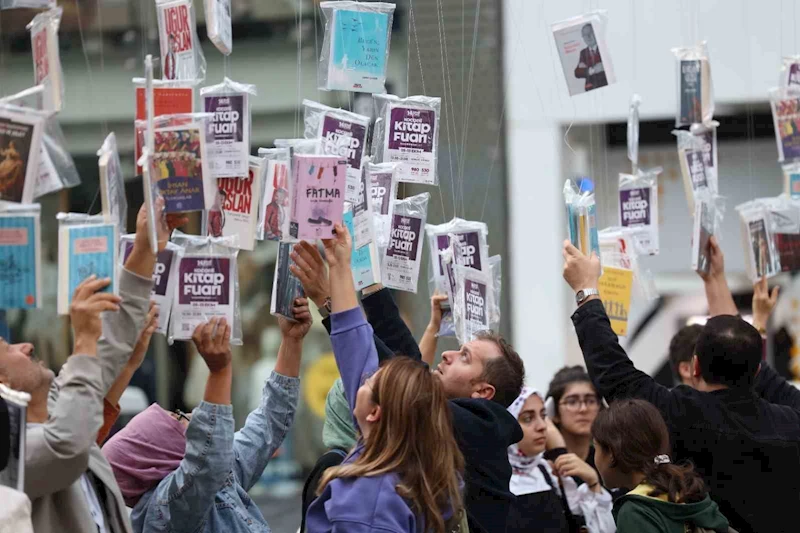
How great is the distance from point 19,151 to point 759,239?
10.0ft

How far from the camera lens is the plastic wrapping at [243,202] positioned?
3195mm

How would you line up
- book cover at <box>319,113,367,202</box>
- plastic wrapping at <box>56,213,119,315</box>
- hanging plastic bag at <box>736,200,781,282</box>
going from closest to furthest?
plastic wrapping at <box>56,213,119,315</box> < book cover at <box>319,113,367,202</box> < hanging plastic bag at <box>736,200,781,282</box>

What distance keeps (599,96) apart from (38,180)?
5.13 meters

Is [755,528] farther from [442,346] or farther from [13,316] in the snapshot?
[13,316]

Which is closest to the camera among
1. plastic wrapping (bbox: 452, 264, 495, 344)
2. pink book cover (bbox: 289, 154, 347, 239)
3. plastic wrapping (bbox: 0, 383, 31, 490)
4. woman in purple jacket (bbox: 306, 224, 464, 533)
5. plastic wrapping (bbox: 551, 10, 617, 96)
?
plastic wrapping (bbox: 0, 383, 31, 490)

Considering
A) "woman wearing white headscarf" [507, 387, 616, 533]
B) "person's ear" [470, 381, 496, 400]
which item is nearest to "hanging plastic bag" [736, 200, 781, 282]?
"woman wearing white headscarf" [507, 387, 616, 533]

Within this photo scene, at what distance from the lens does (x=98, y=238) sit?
2.73 metres

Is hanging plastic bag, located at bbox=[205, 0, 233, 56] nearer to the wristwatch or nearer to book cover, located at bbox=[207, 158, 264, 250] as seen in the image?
book cover, located at bbox=[207, 158, 264, 250]

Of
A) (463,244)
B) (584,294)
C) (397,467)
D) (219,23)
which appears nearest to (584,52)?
(463,244)

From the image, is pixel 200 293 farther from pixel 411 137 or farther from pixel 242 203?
pixel 411 137

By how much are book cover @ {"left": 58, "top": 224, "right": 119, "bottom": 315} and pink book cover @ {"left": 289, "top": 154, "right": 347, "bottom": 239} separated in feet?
1.70

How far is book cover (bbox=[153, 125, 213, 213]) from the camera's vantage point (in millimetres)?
2877

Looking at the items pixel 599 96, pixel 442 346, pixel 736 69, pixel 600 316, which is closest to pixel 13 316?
pixel 442 346

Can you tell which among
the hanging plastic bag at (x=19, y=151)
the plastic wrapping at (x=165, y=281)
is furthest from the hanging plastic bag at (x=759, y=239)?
the hanging plastic bag at (x=19, y=151)
